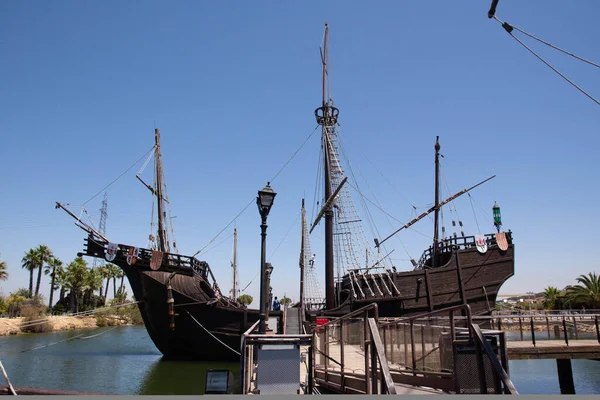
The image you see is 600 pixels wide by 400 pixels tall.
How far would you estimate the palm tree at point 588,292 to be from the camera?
35.5 m

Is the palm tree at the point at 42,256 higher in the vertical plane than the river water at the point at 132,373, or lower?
higher

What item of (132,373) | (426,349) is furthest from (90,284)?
(426,349)

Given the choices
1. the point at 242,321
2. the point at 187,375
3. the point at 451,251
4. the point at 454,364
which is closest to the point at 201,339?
the point at 242,321

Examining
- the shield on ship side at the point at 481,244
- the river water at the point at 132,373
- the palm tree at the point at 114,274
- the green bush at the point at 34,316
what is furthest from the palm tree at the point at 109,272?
the shield on ship side at the point at 481,244

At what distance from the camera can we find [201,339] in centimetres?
2145

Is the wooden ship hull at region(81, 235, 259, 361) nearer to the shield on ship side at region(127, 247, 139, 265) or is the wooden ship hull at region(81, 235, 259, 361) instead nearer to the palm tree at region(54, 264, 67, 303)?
the shield on ship side at region(127, 247, 139, 265)

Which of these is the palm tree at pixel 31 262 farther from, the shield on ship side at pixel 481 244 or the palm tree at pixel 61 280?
the shield on ship side at pixel 481 244

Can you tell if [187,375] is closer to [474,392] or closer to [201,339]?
[201,339]

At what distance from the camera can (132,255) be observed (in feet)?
68.1

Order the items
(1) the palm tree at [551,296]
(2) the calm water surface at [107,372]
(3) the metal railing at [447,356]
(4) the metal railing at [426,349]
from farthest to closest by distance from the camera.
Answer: (1) the palm tree at [551,296] → (2) the calm water surface at [107,372] → (4) the metal railing at [426,349] → (3) the metal railing at [447,356]

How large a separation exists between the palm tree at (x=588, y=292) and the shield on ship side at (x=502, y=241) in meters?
18.9

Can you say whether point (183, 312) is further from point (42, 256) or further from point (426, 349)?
point (42, 256)

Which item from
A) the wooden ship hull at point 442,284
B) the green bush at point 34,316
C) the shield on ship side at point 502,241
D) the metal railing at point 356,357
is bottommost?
the green bush at point 34,316

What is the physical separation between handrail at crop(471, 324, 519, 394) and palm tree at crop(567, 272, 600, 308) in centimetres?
3801
